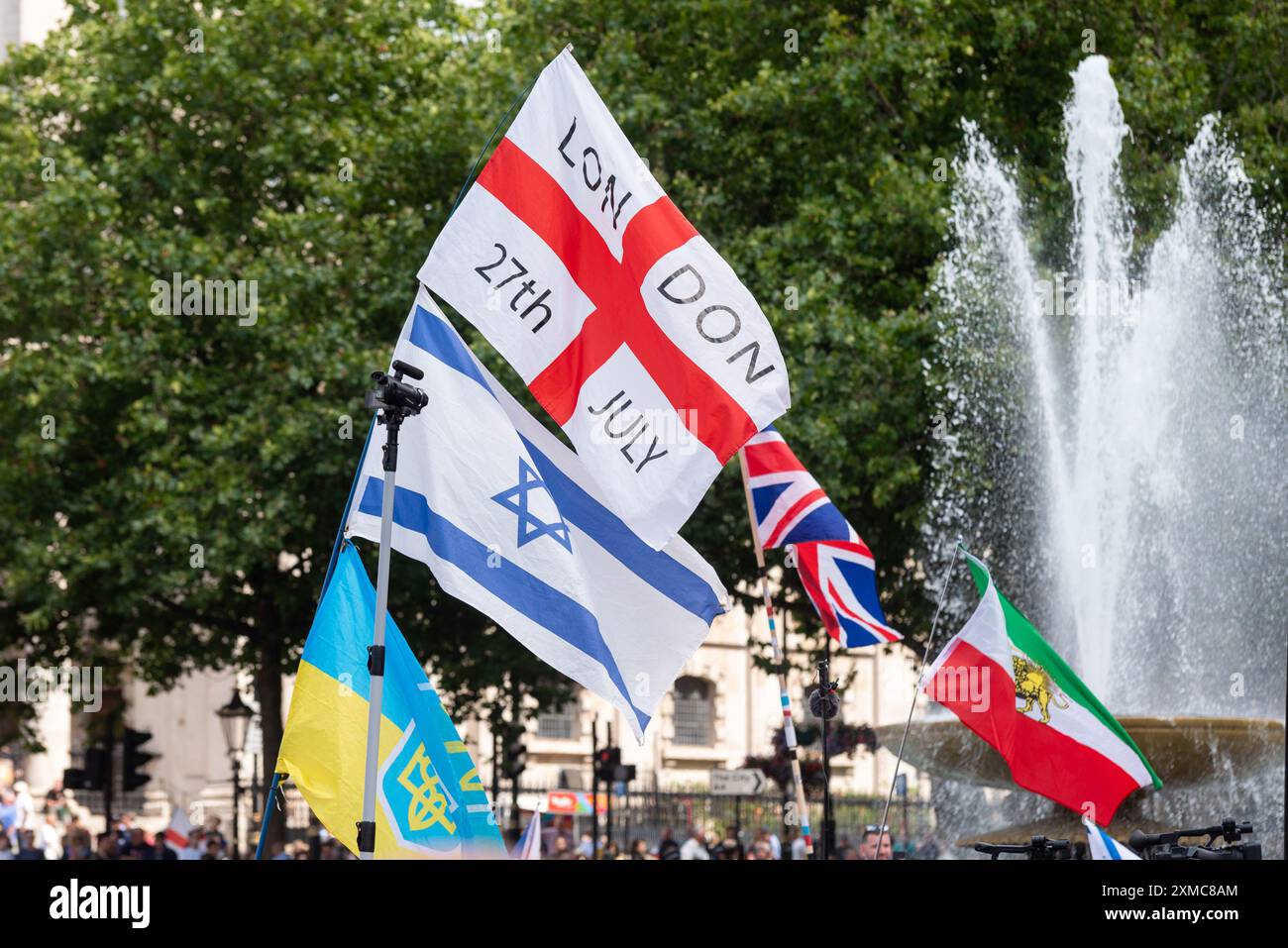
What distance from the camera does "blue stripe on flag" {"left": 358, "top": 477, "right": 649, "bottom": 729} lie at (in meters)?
7.93

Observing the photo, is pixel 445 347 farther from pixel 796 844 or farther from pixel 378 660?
pixel 796 844

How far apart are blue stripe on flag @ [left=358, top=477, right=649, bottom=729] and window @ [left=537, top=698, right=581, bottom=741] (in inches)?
1644

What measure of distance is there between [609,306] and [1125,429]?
38.4 ft

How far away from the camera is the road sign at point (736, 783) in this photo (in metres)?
26.9

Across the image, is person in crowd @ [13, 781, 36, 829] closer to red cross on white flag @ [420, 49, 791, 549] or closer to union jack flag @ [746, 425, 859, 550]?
union jack flag @ [746, 425, 859, 550]

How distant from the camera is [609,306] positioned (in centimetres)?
795

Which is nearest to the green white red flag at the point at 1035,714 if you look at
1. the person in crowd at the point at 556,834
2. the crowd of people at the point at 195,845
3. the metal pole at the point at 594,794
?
the crowd of people at the point at 195,845

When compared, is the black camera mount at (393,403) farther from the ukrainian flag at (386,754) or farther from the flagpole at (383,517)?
the ukrainian flag at (386,754)

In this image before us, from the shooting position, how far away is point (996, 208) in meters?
21.5

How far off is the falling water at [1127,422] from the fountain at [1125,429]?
0.08ft

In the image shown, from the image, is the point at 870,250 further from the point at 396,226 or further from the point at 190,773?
the point at 190,773
